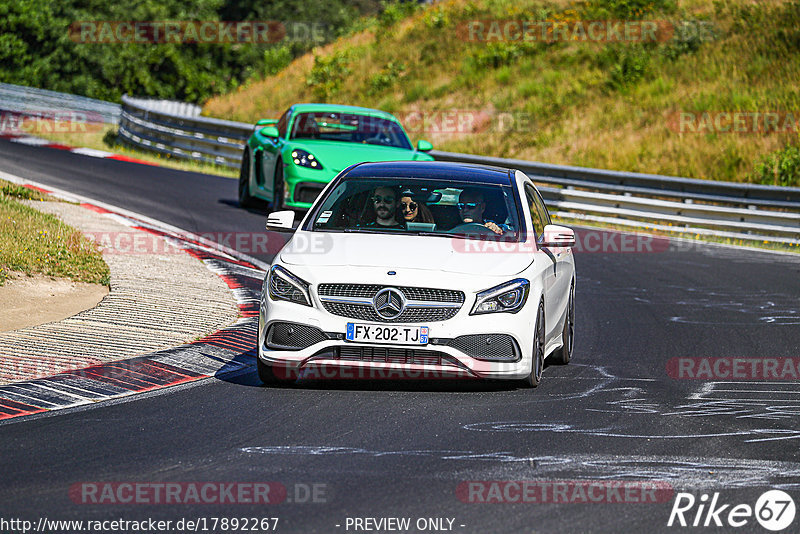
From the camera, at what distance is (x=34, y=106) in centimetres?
3738

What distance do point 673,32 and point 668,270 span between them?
22.5 meters

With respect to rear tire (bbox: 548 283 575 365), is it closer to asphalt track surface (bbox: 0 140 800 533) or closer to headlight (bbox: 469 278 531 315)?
asphalt track surface (bbox: 0 140 800 533)

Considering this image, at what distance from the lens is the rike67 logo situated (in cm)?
→ 532

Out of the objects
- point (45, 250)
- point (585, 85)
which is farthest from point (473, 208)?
point (585, 85)

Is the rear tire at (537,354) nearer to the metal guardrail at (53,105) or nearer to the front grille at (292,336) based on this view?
the front grille at (292,336)

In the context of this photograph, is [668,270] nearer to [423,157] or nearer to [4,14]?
[423,157]

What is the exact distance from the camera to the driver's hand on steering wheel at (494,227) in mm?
8875

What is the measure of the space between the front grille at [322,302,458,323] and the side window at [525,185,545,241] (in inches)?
58.1

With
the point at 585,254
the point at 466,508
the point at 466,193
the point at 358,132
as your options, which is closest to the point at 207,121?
the point at 358,132

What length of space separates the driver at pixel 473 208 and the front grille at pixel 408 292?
1.13 meters

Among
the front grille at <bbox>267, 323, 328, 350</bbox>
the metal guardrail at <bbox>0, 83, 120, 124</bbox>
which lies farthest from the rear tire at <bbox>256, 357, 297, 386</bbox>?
the metal guardrail at <bbox>0, 83, 120, 124</bbox>

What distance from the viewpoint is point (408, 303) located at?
25.6 feet

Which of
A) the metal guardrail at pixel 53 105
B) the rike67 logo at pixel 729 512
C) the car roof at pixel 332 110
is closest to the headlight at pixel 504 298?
the rike67 logo at pixel 729 512

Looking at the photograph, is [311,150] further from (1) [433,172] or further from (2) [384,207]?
(2) [384,207]
